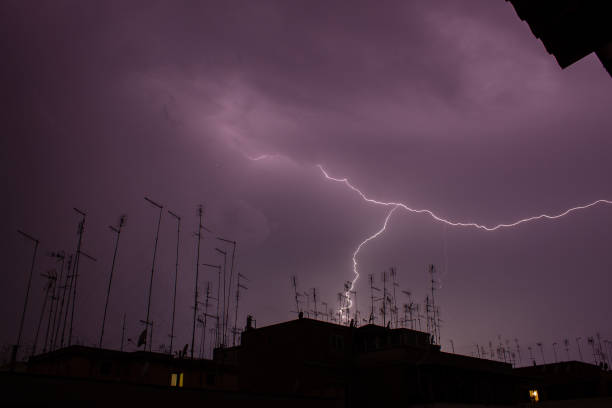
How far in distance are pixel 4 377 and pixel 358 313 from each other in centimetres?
5803

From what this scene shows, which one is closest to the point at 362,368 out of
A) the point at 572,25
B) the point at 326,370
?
the point at 326,370

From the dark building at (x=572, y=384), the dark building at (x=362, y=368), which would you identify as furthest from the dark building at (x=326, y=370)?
the dark building at (x=572, y=384)

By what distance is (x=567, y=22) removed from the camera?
3.85 m

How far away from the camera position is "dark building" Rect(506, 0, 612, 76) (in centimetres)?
366

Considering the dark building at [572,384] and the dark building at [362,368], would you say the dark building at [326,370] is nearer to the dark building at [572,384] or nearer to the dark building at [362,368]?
the dark building at [362,368]

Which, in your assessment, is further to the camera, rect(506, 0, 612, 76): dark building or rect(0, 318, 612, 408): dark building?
rect(0, 318, 612, 408): dark building

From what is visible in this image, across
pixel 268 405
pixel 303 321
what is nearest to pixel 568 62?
pixel 268 405

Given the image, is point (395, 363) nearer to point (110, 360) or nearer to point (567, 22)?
point (110, 360)

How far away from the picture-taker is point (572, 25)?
3.85 metres

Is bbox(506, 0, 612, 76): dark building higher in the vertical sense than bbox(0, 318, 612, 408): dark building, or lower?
higher

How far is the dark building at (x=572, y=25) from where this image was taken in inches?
144

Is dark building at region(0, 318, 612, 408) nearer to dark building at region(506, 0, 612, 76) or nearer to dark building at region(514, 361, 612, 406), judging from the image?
dark building at region(514, 361, 612, 406)

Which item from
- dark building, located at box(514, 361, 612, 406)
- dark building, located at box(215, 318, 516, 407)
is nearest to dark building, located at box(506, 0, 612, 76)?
dark building, located at box(215, 318, 516, 407)

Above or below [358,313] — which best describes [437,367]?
below
